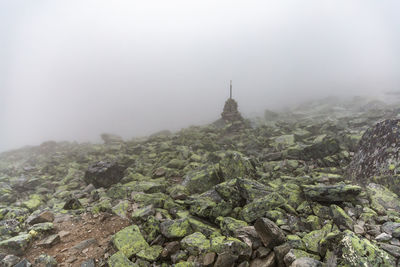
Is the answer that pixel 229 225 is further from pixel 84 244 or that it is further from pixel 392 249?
pixel 84 244

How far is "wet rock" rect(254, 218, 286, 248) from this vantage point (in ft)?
20.0

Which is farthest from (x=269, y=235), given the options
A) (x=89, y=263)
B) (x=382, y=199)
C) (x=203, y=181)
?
(x=203, y=181)

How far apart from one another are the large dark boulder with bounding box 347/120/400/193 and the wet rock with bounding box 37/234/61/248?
47.6 feet

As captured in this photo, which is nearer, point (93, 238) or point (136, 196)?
point (93, 238)

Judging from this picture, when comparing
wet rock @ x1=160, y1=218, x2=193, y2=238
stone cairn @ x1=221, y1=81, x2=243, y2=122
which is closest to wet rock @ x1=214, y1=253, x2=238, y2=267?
wet rock @ x1=160, y1=218, x2=193, y2=238

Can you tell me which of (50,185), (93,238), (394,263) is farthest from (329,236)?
(50,185)

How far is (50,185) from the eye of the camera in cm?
2008

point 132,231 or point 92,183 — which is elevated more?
point 132,231

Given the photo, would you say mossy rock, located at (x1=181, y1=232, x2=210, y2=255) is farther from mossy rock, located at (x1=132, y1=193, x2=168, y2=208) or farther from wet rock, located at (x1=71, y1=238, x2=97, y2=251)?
wet rock, located at (x1=71, y1=238, x2=97, y2=251)

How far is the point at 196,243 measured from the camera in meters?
6.64

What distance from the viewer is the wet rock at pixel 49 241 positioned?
8062 millimetres

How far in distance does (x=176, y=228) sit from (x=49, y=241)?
529cm

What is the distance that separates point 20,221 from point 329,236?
14.3 metres

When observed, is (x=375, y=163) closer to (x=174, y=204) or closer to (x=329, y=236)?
(x=329, y=236)
